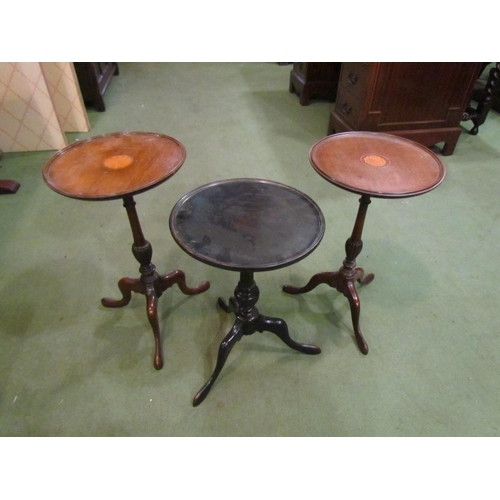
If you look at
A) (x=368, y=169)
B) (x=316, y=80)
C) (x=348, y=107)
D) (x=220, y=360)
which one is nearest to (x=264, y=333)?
(x=220, y=360)

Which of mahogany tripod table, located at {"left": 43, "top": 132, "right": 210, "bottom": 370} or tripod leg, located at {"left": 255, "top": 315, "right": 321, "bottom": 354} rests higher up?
mahogany tripod table, located at {"left": 43, "top": 132, "right": 210, "bottom": 370}

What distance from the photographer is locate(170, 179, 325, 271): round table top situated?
0.96 metres

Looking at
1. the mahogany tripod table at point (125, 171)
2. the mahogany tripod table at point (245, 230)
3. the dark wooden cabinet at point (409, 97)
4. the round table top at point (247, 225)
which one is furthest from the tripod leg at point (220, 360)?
the dark wooden cabinet at point (409, 97)

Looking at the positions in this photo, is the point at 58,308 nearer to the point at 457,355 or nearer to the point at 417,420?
the point at 417,420

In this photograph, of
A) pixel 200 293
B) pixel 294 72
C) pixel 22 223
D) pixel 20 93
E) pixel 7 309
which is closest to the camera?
pixel 7 309

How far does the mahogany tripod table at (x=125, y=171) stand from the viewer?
106 cm

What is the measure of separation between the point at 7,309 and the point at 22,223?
2.11ft

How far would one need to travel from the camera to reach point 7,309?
1557mm

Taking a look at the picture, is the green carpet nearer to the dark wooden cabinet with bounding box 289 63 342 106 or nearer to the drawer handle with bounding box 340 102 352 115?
the drawer handle with bounding box 340 102 352 115

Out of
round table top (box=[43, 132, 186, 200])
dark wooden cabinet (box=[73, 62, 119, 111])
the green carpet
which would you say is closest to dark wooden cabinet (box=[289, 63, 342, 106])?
the green carpet

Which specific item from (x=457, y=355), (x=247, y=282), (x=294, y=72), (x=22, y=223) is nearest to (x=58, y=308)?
(x=22, y=223)

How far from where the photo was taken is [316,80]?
10.9 ft

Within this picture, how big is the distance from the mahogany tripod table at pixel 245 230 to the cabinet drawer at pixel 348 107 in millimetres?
1483

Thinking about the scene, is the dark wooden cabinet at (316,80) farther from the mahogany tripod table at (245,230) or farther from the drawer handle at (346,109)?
the mahogany tripod table at (245,230)
